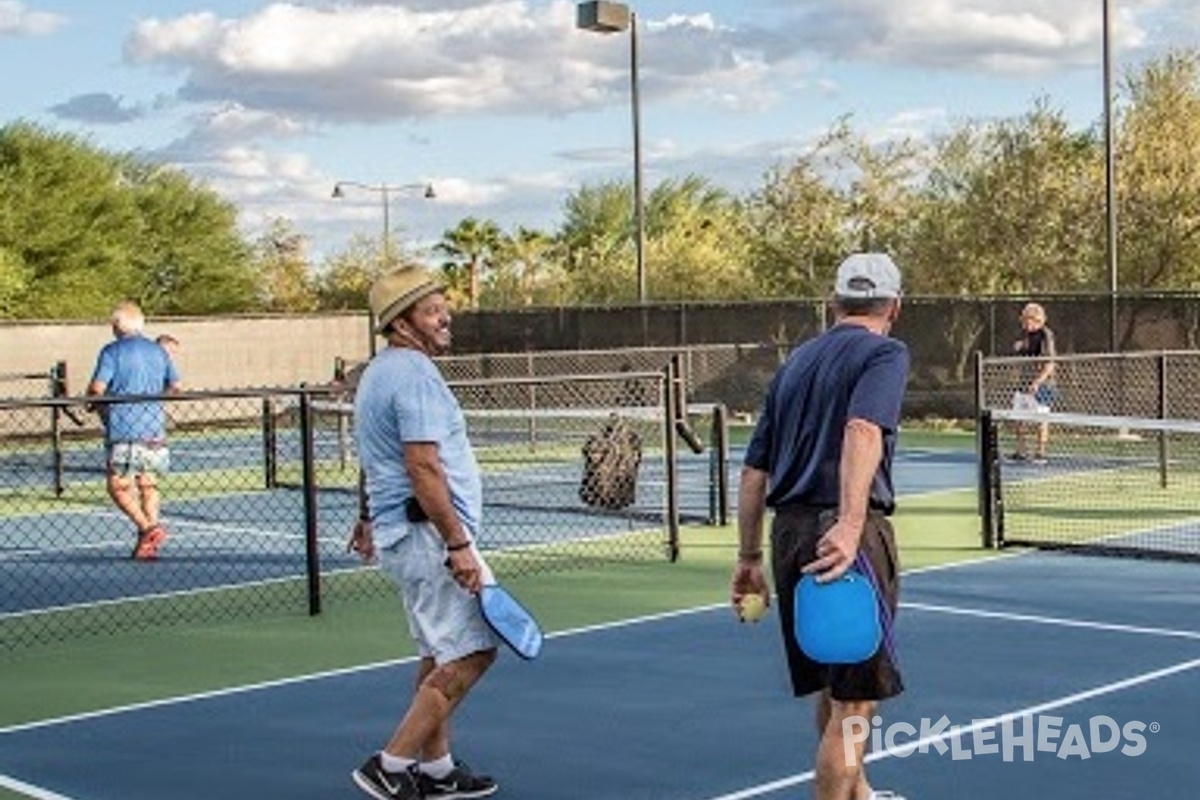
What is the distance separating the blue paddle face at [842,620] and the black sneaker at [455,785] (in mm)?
1813

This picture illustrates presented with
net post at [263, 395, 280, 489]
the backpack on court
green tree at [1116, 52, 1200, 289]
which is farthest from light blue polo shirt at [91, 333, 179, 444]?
green tree at [1116, 52, 1200, 289]

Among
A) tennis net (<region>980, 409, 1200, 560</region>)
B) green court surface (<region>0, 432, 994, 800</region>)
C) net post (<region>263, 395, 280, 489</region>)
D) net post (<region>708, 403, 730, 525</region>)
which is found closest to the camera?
green court surface (<region>0, 432, 994, 800</region>)

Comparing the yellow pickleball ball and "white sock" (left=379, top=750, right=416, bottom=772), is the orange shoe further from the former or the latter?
the yellow pickleball ball

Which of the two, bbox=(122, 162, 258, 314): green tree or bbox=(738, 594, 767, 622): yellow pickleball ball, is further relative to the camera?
bbox=(122, 162, 258, 314): green tree

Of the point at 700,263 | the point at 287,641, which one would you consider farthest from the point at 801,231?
the point at 287,641

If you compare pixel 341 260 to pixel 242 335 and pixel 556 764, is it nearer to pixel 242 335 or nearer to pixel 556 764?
pixel 242 335

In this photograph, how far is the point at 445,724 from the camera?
20.6ft

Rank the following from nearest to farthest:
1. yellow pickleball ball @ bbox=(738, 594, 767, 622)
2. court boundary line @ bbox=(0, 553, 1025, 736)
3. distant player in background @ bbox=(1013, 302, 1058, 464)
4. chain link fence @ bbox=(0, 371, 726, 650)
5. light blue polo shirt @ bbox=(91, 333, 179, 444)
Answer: yellow pickleball ball @ bbox=(738, 594, 767, 622)
court boundary line @ bbox=(0, 553, 1025, 736)
chain link fence @ bbox=(0, 371, 726, 650)
light blue polo shirt @ bbox=(91, 333, 179, 444)
distant player in background @ bbox=(1013, 302, 1058, 464)

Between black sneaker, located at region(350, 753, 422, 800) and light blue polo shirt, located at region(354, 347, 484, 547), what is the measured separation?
0.74 meters

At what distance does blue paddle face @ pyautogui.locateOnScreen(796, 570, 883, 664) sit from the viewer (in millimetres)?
4859

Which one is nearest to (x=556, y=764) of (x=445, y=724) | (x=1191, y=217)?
(x=445, y=724)

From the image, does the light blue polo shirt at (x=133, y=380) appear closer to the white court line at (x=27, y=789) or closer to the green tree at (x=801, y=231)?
the white court line at (x=27, y=789)

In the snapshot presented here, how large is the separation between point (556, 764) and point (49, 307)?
39415mm

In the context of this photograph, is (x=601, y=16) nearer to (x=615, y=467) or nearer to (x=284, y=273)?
(x=615, y=467)
